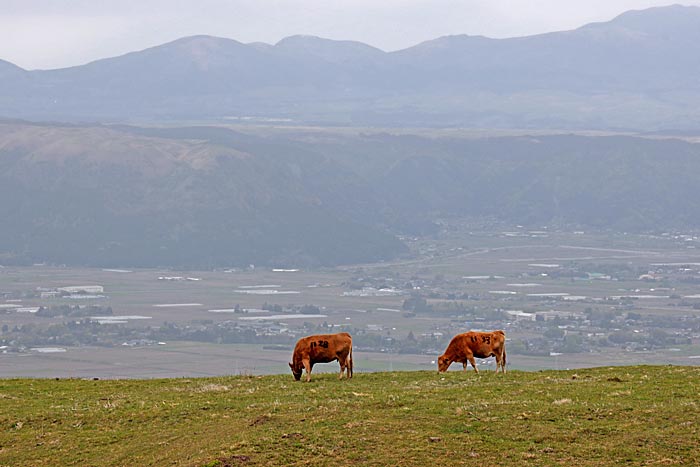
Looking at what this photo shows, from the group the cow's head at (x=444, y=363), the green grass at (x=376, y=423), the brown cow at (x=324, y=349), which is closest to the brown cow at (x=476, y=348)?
the cow's head at (x=444, y=363)

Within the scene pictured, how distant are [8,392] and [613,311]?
17422 centimetres

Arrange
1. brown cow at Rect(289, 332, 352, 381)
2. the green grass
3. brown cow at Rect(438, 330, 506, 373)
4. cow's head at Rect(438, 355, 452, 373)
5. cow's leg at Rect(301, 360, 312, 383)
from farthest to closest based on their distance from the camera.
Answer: cow's head at Rect(438, 355, 452, 373)
brown cow at Rect(438, 330, 506, 373)
cow's leg at Rect(301, 360, 312, 383)
brown cow at Rect(289, 332, 352, 381)
the green grass

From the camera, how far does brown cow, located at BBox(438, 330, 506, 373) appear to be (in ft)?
102

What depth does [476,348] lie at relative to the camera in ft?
103

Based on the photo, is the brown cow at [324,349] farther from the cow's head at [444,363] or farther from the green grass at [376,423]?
the cow's head at [444,363]

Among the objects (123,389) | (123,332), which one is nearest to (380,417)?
(123,389)

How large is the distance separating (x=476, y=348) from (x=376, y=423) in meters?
7.50

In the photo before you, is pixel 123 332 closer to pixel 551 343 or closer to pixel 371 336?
pixel 371 336

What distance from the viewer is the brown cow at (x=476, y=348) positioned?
31219mm

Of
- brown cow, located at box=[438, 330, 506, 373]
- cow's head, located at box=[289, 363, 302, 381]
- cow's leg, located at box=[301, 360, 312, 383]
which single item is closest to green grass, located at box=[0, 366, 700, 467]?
cow's head, located at box=[289, 363, 302, 381]

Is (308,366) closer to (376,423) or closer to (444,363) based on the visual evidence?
(444,363)

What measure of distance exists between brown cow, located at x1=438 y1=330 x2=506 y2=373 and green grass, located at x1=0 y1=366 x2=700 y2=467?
549 mm

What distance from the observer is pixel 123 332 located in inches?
7003

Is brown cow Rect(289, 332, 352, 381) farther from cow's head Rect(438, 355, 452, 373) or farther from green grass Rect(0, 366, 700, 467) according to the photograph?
cow's head Rect(438, 355, 452, 373)
